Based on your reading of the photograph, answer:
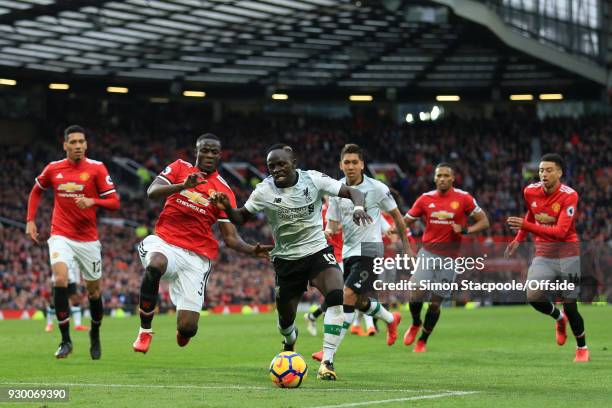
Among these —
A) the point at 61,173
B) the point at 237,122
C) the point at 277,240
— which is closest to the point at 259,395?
the point at 277,240

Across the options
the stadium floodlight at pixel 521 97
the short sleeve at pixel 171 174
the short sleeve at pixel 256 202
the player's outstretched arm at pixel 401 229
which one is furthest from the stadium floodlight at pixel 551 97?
the short sleeve at pixel 256 202

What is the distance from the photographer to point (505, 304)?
39.0m

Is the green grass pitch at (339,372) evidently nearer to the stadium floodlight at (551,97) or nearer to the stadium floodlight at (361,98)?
the stadium floodlight at (361,98)

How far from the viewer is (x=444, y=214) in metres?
→ 15.8

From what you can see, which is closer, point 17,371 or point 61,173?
point 17,371

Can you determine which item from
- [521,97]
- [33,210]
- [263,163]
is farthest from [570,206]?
[521,97]

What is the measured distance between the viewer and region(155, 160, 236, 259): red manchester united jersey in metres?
12.1

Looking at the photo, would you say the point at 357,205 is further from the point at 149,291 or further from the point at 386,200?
the point at 386,200

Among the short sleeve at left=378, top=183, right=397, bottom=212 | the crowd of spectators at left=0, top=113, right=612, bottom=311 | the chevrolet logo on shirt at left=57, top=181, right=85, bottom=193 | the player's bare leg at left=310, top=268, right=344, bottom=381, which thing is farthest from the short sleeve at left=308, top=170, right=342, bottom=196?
the crowd of spectators at left=0, top=113, right=612, bottom=311

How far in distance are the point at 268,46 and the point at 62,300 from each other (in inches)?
1329

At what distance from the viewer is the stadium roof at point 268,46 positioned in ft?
126

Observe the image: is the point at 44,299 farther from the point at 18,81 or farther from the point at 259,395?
the point at 259,395

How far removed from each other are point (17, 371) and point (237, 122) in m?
43.8

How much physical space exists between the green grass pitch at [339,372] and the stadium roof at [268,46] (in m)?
19.8
